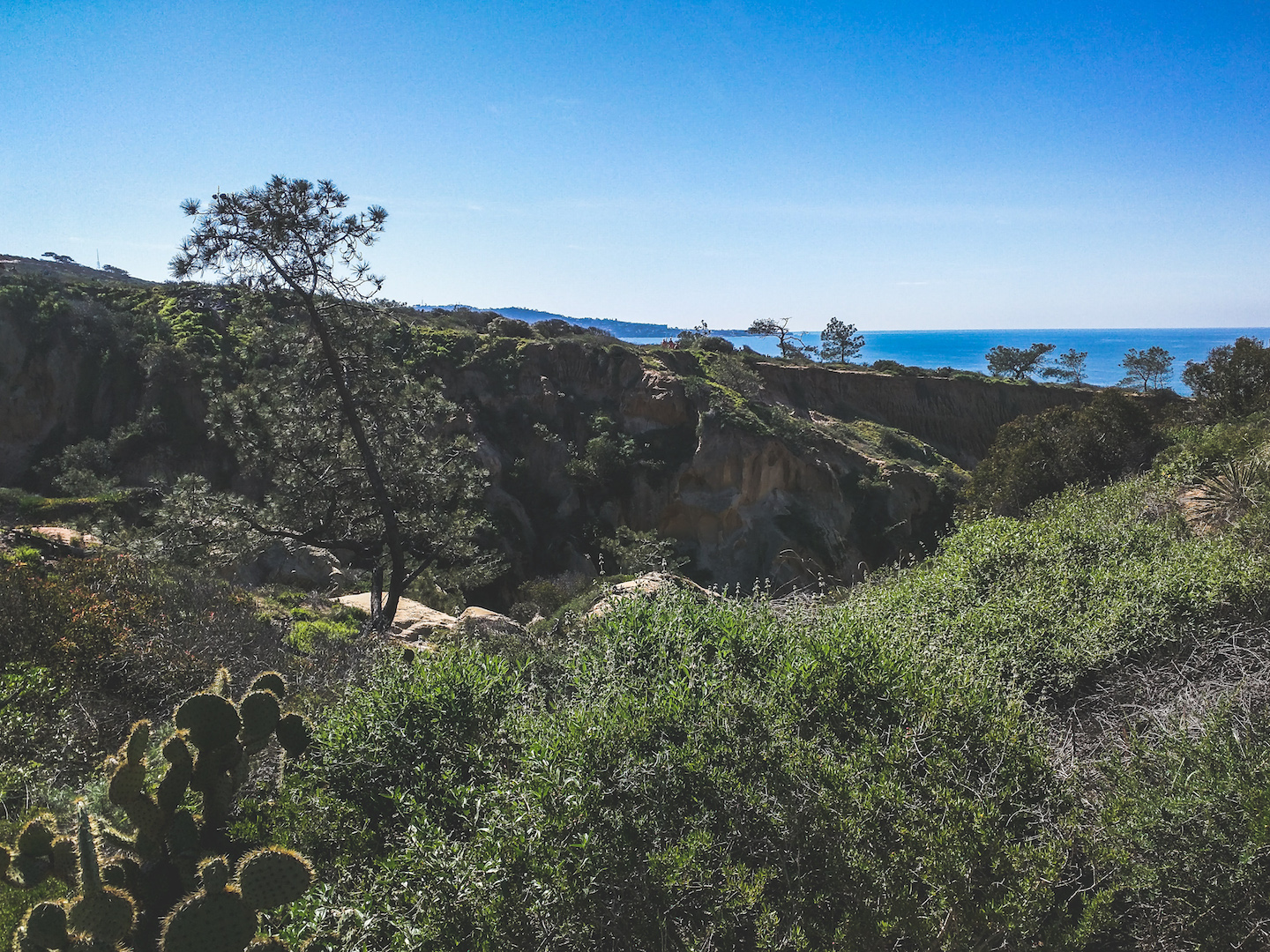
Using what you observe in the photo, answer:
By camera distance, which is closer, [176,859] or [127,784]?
[127,784]

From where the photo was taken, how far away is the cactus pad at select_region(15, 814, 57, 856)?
311 cm

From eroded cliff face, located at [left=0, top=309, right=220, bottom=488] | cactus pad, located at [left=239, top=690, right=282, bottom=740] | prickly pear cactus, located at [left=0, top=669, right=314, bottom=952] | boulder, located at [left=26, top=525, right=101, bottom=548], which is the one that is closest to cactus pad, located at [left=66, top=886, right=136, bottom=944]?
prickly pear cactus, located at [left=0, top=669, right=314, bottom=952]

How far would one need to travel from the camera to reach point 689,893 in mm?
3256

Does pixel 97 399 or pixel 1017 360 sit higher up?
pixel 1017 360

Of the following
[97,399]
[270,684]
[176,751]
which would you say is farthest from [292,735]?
[97,399]

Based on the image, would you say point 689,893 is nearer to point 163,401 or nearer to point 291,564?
point 291,564

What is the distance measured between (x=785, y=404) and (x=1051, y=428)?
18231mm

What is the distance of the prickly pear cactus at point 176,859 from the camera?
2.72 metres

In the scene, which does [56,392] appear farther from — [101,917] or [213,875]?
[213,875]

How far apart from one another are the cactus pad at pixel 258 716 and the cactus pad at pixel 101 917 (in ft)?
3.64

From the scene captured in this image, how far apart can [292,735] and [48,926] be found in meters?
1.47

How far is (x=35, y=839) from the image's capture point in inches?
123

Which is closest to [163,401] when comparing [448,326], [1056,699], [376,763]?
[448,326]

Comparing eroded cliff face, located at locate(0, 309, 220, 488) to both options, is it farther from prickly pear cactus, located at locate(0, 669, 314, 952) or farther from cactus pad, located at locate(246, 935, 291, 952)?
cactus pad, located at locate(246, 935, 291, 952)
